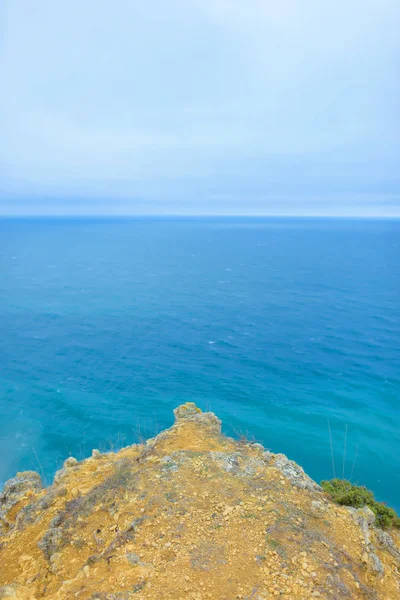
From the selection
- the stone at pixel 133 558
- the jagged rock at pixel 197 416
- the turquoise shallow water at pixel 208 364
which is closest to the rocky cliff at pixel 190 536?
the stone at pixel 133 558

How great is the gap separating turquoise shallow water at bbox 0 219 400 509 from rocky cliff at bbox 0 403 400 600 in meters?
12.5

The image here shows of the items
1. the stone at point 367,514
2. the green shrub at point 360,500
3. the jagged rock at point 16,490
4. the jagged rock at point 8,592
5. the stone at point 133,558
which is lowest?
the jagged rock at point 16,490

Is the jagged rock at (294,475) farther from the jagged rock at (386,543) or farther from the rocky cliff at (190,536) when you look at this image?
the jagged rock at (386,543)

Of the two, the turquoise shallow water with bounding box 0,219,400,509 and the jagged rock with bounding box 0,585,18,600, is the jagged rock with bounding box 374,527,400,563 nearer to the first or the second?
the jagged rock with bounding box 0,585,18,600

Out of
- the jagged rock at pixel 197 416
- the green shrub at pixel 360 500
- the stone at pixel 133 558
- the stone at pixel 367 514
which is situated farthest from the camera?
the jagged rock at pixel 197 416

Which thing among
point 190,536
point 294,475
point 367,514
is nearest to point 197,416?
point 294,475

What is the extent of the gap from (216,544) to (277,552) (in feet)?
7.41

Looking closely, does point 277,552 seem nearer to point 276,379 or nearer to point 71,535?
point 71,535

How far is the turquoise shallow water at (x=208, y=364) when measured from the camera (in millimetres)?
43719

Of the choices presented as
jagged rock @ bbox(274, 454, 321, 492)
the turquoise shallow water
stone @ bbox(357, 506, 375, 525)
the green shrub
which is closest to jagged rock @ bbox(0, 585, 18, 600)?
jagged rock @ bbox(274, 454, 321, 492)

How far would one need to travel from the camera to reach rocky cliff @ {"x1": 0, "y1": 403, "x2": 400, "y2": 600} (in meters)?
11.7

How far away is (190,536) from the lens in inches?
528

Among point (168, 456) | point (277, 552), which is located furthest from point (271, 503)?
point (168, 456)

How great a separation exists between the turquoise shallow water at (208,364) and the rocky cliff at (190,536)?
12.5 meters
